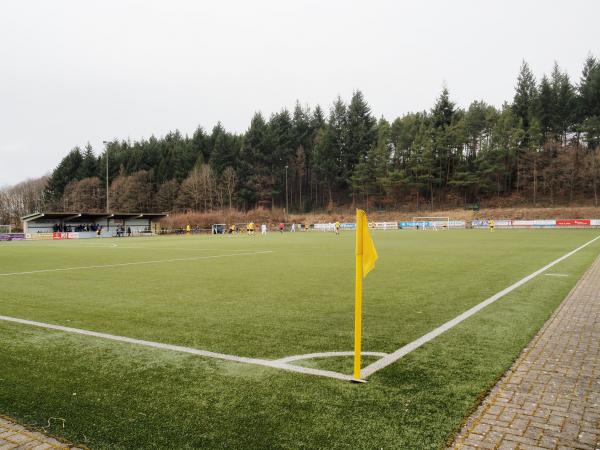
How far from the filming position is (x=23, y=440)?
3273 millimetres

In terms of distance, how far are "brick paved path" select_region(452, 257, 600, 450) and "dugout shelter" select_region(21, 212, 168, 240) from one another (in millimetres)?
59706

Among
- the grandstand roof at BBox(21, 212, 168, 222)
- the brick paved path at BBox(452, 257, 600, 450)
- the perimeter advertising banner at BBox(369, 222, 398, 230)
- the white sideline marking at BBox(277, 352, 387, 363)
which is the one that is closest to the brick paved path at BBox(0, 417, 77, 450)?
the white sideline marking at BBox(277, 352, 387, 363)

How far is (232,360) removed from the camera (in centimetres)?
510

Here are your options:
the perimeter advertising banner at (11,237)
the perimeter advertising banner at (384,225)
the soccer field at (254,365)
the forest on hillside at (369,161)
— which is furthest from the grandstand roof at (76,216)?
the soccer field at (254,365)

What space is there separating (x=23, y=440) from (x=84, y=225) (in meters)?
66.4

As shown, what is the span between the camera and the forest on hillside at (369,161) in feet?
241

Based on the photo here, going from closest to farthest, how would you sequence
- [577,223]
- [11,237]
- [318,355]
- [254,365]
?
[254,365] < [318,355] < [577,223] < [11,237]

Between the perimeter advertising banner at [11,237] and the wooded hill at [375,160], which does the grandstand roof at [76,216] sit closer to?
the perimeter advertising banner at [11,237]

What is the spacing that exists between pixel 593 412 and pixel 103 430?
3987 millimetres

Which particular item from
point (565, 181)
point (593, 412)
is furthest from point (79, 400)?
point (565, 181)

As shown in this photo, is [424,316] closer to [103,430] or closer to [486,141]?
[103,430]

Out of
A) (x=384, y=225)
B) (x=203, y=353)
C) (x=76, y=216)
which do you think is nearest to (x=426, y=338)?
(x=203, y=353)

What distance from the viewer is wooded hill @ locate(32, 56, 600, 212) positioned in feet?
241

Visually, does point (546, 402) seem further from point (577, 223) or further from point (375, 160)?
point (375, 160)
